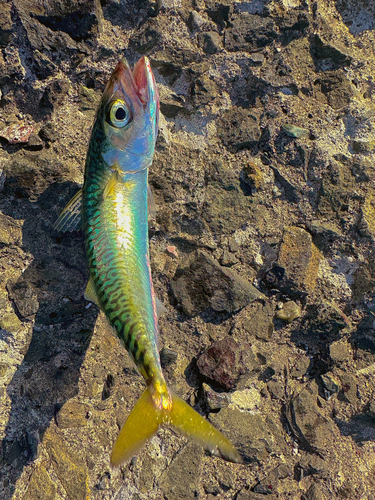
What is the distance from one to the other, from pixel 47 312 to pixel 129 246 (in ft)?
2.63

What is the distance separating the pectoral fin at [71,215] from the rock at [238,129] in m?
1.02

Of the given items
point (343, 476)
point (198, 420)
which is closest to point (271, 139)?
point (198, 420)

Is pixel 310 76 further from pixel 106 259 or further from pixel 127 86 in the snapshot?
pixel 106 259

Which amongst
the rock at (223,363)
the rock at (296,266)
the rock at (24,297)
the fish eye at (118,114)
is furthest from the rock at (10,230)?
the rock at (296,266)

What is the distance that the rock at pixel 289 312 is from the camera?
7.93 feet

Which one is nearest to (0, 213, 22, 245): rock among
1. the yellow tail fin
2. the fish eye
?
the fish eye

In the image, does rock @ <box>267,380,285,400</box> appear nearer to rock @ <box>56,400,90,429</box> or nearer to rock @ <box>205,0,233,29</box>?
rock @ <box>56,400,90,429</box>

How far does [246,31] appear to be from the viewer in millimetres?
2502

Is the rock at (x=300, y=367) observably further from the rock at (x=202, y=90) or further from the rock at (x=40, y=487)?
the rock at (x=202, y=90)

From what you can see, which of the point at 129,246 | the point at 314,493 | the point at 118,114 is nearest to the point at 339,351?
the point at 314,493

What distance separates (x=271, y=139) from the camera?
2514 mm

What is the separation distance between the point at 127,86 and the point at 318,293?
1.62 metres

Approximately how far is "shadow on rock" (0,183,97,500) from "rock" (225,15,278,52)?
4.44 ft

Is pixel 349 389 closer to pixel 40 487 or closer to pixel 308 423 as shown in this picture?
pixel 308 423
